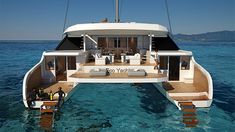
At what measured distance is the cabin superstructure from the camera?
37.3ft

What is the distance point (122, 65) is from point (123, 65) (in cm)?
7

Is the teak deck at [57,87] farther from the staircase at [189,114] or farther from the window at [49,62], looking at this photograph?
the staircase at [189,114]

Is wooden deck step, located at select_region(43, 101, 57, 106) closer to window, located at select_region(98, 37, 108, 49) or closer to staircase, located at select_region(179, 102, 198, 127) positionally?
staircase, located at select_region(179, 102, 198, 127)

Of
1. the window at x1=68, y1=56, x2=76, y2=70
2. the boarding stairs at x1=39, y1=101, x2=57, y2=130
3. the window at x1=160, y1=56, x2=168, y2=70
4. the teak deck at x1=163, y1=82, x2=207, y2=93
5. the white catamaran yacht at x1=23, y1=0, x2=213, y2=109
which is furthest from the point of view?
the window at x1=68, y1=56, x2=76, y2=70

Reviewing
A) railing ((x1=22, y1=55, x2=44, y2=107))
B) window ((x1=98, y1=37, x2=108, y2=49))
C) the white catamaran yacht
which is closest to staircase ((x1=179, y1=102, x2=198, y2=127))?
the white catamaran yacht

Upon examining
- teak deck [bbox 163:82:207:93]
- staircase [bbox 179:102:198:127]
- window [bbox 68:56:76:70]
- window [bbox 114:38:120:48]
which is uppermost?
window [bbox 114:38:120:48]

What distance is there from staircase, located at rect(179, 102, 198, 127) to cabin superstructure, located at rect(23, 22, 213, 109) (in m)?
0.59

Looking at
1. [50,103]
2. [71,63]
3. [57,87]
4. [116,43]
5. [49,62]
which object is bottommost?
[50,103]

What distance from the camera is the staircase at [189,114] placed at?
10039 mm

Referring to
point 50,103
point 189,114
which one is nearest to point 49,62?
point 50,103

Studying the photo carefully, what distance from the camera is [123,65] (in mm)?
13102

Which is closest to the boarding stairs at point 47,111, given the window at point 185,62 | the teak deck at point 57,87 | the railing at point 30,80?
the railing at point 30,80

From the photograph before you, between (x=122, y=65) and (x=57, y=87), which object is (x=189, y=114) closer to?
(x=122, y=65)

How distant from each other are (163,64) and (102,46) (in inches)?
214
